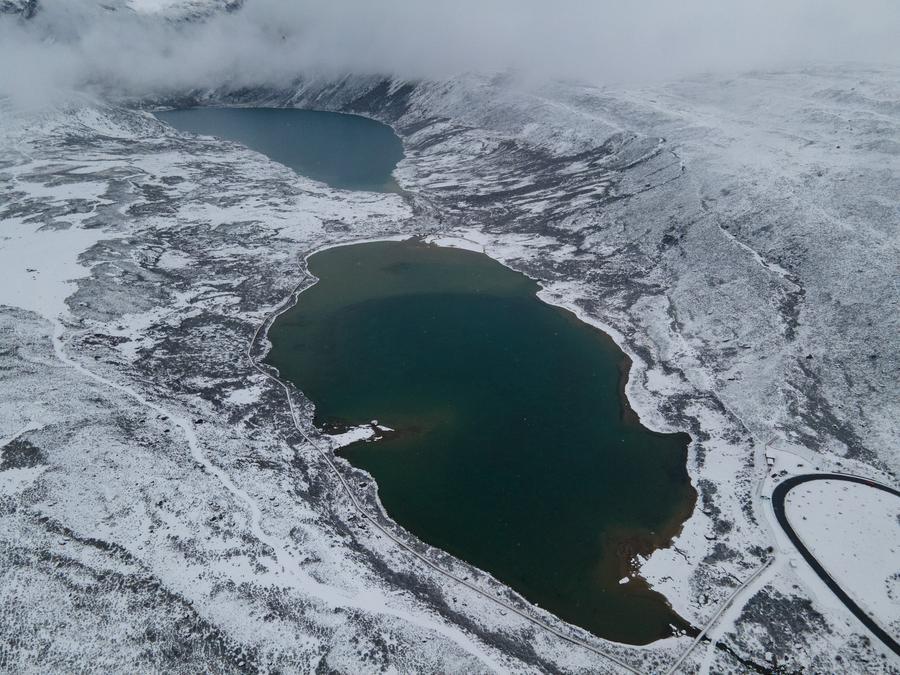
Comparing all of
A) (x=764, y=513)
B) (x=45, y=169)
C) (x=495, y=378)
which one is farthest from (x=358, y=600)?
(x=45, y=169)

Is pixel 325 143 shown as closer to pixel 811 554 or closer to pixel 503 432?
pixel 503 432

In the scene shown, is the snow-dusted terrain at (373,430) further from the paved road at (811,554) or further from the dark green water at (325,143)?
the dark green water at (325,143)

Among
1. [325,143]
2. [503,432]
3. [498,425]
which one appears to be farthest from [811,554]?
[325,143]

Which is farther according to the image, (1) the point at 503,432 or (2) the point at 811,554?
(1) the point at 503,432

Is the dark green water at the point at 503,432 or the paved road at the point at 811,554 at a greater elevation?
the paved road at the point at 811,554

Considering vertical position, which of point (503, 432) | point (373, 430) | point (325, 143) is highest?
point (325, 143)

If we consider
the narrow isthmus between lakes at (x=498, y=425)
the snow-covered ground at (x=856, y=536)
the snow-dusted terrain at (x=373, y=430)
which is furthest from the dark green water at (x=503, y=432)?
the snow-covered ground at (x=856, y=536)

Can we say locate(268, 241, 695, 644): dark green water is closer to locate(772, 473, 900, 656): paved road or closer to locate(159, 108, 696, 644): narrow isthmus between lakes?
locate(159, 108, 696, 644): narrow isthmus between lakes
